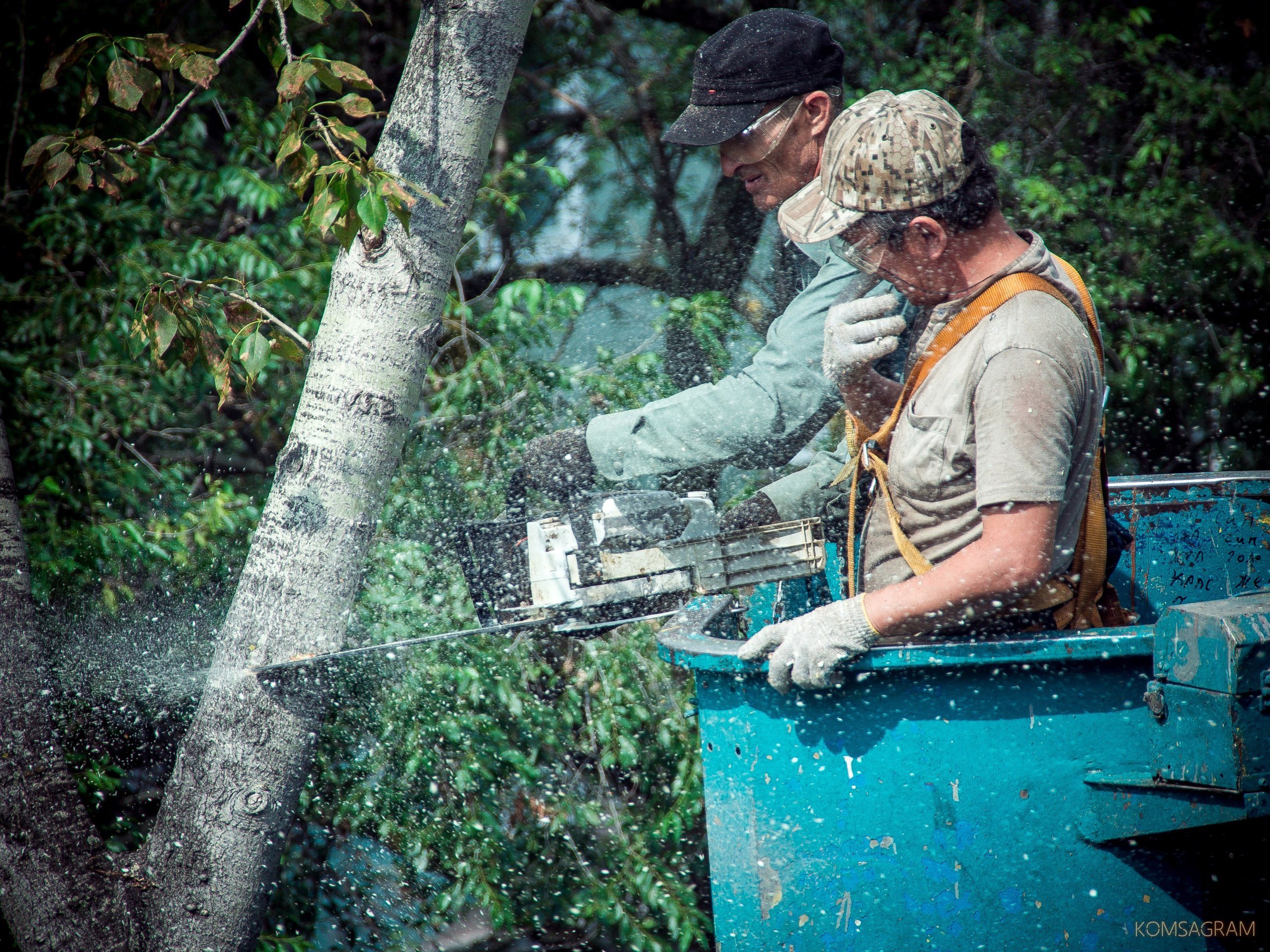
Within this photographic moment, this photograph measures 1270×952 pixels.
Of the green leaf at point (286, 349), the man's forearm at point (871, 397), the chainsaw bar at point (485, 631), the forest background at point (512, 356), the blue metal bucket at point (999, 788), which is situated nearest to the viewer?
the blue metal bucket at point (999, 788)

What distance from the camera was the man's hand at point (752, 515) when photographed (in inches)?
101

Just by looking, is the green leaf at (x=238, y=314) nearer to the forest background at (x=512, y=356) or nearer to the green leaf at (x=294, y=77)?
the forest background at (x=512, y=356)

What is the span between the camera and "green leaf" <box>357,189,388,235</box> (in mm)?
1926

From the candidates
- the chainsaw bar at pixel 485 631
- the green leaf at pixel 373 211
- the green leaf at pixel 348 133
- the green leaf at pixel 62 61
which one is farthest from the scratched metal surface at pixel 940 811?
the green leaf at pixel 62 61

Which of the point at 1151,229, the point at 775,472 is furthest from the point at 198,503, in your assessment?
the point at 1151,229

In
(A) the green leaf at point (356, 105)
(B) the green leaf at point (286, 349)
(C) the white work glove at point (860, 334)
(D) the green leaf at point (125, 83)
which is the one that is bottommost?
(C) the white work glove at point (860, 334)

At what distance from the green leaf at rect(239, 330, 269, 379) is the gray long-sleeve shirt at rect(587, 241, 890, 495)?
0.79 m

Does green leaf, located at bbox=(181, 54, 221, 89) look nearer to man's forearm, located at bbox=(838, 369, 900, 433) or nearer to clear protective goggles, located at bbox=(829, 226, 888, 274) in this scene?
clear protective goggles, located at bbox=(829, 226, 888, 274)

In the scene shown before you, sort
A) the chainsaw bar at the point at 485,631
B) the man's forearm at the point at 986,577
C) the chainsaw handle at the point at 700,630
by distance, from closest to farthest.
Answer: the man's forearm at the point at 986,577
the chainsaw handle at the point at 700,630
the chainsaw bar at the point at 485,631

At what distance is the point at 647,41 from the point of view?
5.47 metres

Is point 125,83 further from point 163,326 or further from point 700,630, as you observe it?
point 700,630

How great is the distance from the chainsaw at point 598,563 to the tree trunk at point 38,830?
58 centimetres

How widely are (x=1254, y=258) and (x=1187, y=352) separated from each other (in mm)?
557

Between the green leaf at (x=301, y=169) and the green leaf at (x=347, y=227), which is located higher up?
the green leaf at (x=301, y=169)
